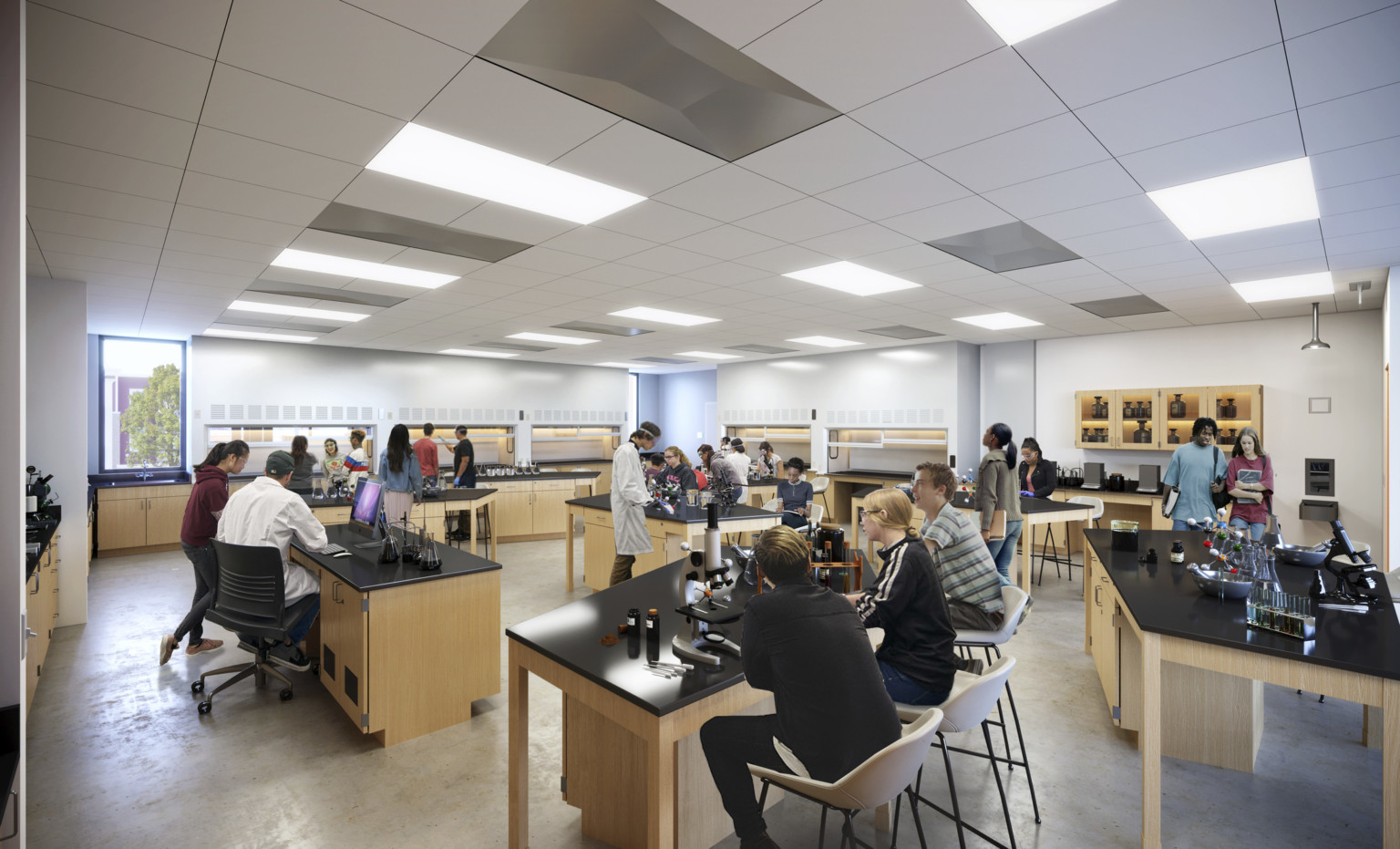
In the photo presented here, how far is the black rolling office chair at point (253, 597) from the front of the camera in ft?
11.2

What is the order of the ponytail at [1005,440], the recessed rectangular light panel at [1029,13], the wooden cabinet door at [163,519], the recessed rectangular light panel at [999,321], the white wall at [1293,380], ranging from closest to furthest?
the recessed rectangular light panel at [1029,13] → the ponytail at [1005,440] → the white wall at [1293,380] → the recessed rectangular light panel at [999,321] → the wooden cabinet door at [163,519]

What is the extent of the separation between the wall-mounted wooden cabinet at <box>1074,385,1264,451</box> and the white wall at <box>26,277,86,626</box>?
34.7ft

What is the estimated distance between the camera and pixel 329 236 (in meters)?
4.17

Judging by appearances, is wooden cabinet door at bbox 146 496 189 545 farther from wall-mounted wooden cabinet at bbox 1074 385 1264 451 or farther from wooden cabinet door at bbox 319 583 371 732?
wall-mounted wooden cabinet at bbox 1074 385 1264 451

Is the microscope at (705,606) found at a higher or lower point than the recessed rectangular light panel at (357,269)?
lower

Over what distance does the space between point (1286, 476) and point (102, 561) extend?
13549 millimetres

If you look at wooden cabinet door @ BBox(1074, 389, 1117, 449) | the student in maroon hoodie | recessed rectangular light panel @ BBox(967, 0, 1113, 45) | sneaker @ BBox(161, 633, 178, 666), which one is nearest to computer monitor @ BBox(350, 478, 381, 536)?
the student in maroon hoodie

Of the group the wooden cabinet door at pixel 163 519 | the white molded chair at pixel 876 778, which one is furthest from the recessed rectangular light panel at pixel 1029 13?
the wooden cabinet door at pixel 163 519

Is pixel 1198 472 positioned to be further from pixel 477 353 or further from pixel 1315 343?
pixel 477 353

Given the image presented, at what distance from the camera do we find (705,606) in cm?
274

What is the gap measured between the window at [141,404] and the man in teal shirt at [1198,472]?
11996 millimetres

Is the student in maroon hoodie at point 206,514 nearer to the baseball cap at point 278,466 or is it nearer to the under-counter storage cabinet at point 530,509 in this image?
the baseball cap at point 278,466

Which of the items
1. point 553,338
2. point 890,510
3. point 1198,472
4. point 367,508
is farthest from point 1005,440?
point 553,338

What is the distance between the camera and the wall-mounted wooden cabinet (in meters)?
7.34
